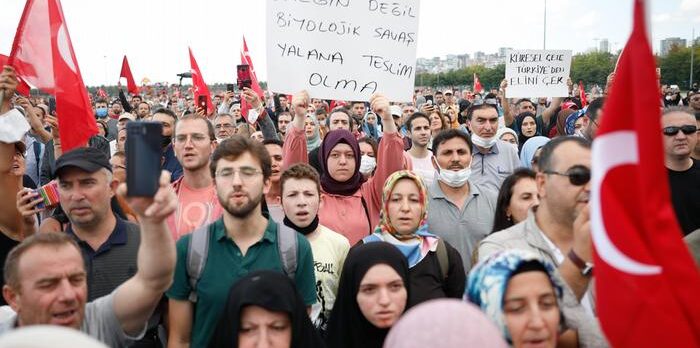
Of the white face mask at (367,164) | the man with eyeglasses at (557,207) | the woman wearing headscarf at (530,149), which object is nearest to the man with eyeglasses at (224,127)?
the white face mask at (367,164)

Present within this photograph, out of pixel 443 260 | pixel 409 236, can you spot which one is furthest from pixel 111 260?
pixel 443 260

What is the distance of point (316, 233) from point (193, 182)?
3.26 ft

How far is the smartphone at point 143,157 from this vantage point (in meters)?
2.00

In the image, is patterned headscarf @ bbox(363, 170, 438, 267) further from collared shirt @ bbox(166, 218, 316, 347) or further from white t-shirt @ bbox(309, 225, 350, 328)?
collared shirt @ bbox(166, 218, 316, 347)

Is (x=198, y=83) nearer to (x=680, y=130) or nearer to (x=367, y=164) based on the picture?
(x=367, y=164)

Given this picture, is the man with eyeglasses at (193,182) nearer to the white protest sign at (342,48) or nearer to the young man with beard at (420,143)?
the white protest sign at (342,48)

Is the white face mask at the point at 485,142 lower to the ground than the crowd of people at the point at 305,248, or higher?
higher

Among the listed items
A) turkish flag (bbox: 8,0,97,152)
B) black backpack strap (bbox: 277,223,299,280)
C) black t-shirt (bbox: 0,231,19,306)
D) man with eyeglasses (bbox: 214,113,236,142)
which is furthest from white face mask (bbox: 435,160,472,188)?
man with eyeglasses (bbox: 214,113,236,142)

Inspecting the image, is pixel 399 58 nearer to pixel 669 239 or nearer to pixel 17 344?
pixel 669 239

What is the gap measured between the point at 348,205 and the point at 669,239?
2.81 m

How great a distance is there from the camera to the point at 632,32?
2.00 m

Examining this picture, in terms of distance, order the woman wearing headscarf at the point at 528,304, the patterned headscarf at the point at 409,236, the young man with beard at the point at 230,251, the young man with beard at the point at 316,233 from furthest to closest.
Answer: the young man with beard at the point at 316,233 < the patterned headscarf at the point at 409,236 < the young man with beard at the point at 230,251 < the woman wearing headscarf at the point at 528,304

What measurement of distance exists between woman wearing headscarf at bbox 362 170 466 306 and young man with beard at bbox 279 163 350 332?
0.82 feet

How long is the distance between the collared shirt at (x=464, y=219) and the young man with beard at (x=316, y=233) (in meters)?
0.79
